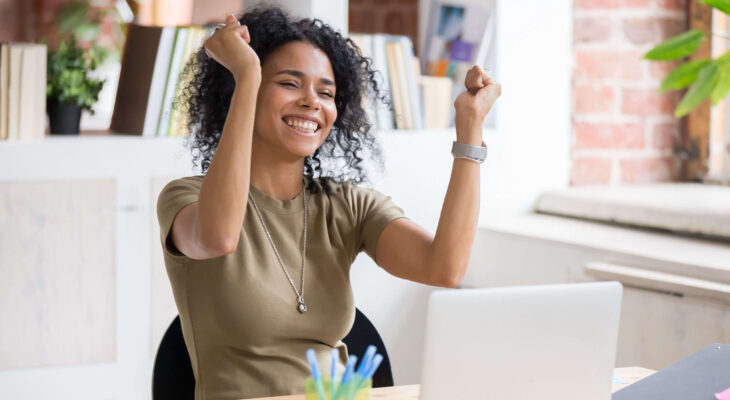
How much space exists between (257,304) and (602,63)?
1.75 meters

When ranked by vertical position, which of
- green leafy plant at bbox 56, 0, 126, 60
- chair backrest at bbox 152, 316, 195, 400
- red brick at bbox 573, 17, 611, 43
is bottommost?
chair backrest at bbox 152, 316, 195, 400

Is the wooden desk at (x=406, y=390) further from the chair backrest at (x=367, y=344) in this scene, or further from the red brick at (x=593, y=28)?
the red brick at (x=593, y=28)

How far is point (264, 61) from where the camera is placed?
1.77 m

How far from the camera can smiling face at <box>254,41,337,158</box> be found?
1714 mm

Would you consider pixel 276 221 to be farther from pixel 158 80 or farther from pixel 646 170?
pixel 646 170

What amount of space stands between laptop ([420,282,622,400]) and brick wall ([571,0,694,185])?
191 centimetres

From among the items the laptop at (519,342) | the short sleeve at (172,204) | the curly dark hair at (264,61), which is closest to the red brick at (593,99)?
the curly dark hair at (264,61)

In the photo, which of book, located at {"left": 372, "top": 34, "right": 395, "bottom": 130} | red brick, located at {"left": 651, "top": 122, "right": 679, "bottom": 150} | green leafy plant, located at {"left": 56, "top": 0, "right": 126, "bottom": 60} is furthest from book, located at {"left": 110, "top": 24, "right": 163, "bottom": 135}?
green leafy plant, located at {"left": 56, "top": 0, "right": 126, "bottom": 60}

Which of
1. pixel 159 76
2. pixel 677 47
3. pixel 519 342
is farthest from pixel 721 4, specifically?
pixel 159 76

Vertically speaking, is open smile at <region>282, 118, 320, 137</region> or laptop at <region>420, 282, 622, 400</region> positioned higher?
open smile at <region>282, 118, 320, 137</region>

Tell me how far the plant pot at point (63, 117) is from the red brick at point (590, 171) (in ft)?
5.07

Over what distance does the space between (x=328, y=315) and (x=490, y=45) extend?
1497mm

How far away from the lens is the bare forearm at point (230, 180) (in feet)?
4.97

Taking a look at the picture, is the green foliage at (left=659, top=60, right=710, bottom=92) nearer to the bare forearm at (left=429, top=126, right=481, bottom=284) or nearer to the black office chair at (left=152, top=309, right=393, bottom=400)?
the bare forearm at (left=429, top=126, right=481, bottom=284)
